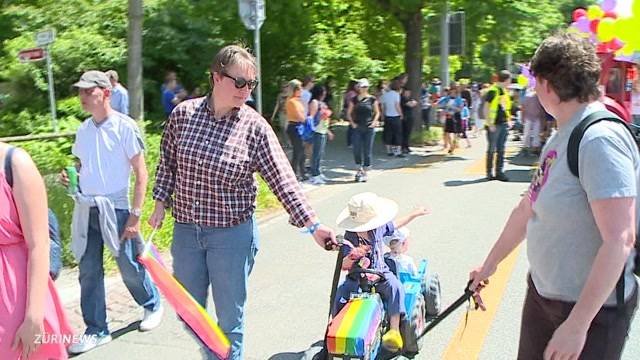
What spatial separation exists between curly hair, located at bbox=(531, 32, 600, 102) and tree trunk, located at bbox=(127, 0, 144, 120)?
8.88 meters

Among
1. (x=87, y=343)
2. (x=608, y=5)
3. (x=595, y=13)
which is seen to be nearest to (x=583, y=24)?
(x=595, y=13)

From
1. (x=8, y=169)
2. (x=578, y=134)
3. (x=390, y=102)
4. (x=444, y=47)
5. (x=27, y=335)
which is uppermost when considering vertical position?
(x=444, y=47)

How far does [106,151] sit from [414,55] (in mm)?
13675

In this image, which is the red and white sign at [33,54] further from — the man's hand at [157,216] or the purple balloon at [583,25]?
the man's hand at [157,216]

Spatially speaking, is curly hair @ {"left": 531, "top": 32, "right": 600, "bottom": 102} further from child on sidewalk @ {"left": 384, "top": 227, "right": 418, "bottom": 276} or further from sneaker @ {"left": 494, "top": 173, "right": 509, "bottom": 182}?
sneaker @ {"left": 494, "top": 173, "right": 509, "bottom": 182}

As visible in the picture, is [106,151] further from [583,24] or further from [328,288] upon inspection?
[583,24]

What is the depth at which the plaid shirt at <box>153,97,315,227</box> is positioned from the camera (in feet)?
10.9

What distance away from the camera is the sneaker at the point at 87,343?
14.8ft

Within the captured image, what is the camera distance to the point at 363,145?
493 inches

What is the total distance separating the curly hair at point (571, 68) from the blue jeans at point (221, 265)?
1732 millimetres

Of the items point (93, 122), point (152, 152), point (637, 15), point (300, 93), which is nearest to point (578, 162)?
point (637, 15)

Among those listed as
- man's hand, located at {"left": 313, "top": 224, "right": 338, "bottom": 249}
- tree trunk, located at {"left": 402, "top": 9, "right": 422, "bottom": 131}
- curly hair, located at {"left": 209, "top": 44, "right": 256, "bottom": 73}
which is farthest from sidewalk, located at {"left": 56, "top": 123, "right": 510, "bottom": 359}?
tree trunk, located at {"left": 402, "top": 9, "right": 422, "bottom": 131}

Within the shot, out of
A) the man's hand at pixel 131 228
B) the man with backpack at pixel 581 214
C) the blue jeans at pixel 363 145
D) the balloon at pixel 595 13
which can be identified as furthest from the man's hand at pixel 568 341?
the blue jeans at pixel 363 145

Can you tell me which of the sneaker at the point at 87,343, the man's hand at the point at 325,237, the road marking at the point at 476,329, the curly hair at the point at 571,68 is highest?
the curly hair at the point at 571,68
